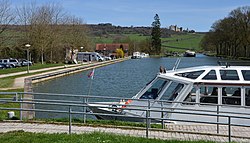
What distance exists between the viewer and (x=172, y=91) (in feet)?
47.0

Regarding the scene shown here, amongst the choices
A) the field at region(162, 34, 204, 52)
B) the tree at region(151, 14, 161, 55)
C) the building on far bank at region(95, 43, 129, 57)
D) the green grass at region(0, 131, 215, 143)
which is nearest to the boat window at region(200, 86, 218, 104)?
the green grass at region(0, 131, 215, 143)

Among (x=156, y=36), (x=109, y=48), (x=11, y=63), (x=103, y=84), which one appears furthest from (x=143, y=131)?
(x=156, y=36)

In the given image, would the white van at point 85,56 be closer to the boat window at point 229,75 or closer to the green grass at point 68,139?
the boat window at point 229,75

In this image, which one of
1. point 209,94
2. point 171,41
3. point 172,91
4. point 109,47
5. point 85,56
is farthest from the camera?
point 171,41

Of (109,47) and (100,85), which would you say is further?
(109,47)

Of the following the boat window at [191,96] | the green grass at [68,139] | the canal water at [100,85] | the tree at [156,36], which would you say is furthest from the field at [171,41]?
the green grass at [68,139]

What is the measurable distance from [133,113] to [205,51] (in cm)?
12894

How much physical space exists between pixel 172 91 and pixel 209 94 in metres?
1.35

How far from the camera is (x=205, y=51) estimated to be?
460ft

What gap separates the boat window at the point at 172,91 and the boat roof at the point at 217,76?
219mm

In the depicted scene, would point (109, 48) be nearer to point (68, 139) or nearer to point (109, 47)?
point (109, 47)

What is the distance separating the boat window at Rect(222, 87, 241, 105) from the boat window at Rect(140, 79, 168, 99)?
7.43ft

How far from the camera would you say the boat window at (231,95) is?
44.4 feet

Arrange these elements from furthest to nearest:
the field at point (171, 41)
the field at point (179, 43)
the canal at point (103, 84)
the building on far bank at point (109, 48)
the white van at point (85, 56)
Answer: the field at point (179, 43) < the field at point (171, 41) < the building on far bank at point (109, 48) < the white van at point (85, 56) < the canal at point (103, 84)
